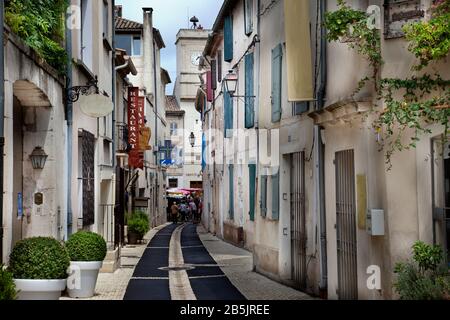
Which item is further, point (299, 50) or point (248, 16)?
point (248, 16)

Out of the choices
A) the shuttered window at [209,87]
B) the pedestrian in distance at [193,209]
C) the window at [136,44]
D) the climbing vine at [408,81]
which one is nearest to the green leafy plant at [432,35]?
the climbing vine at [408,81]

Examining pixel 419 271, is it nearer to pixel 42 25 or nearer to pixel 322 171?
pixel 322 171

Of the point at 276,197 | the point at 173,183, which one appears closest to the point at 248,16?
the point at 276,197

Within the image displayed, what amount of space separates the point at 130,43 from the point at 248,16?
58.5ft

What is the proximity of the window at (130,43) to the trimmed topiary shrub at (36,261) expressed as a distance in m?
28.0

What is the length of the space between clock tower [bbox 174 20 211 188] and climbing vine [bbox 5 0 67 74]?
4123 cm

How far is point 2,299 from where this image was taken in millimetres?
6914

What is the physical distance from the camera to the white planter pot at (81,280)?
458 inches

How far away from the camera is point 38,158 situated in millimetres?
12273

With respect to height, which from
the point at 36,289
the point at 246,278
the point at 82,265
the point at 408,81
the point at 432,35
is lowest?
the point at 246,278

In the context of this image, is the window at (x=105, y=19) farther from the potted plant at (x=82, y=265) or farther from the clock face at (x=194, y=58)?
the clock face at (x=194, y=58)

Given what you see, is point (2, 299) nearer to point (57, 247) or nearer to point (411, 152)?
point (57, 247)
